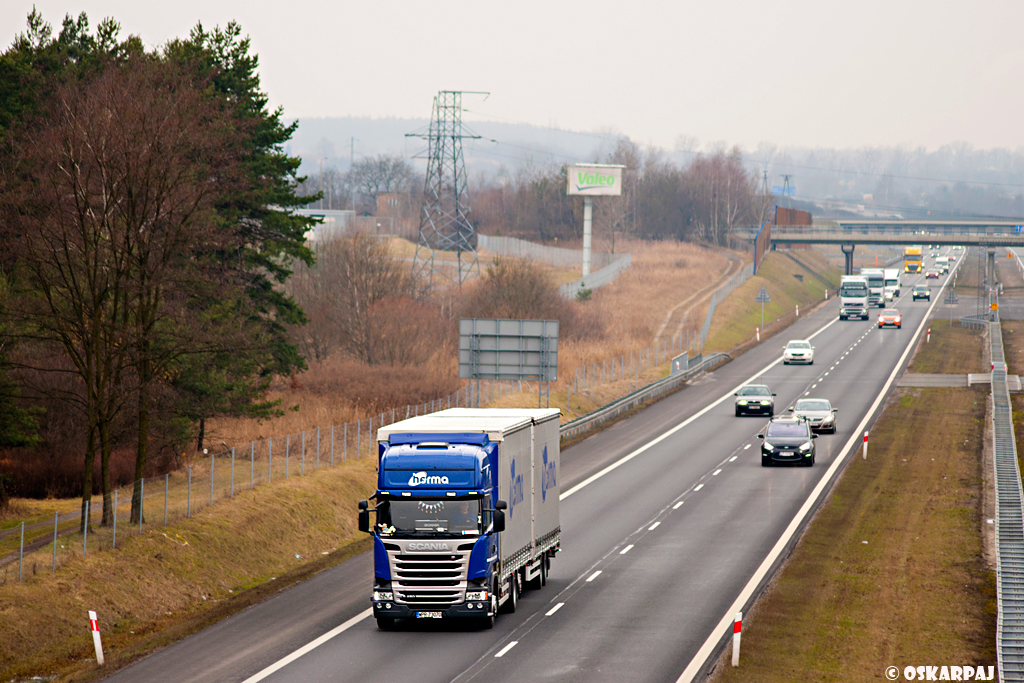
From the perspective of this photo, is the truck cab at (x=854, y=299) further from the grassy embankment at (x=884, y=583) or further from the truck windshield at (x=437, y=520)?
the truck windshield at (x=437, y=520)

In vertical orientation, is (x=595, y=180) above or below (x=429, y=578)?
above

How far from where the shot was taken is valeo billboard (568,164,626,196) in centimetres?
12156

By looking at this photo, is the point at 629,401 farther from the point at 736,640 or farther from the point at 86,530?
the point at 736,640

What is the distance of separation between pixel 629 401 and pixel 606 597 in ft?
110

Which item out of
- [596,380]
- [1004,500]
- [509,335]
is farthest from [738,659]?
[596,380]

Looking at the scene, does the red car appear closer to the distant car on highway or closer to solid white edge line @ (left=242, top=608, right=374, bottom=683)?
the distant car on highway

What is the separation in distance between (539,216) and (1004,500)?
141530 mm

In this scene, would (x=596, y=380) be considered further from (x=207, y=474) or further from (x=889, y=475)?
(x=207, y=474)

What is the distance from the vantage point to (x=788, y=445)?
4088 cm

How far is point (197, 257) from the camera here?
137ft

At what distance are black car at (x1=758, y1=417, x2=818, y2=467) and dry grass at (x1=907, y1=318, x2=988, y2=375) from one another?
27.8 meters

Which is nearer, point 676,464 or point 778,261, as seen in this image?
point 676,464

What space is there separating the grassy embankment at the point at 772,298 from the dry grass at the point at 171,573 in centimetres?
5321

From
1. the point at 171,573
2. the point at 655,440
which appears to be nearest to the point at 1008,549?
the point at 171,573
